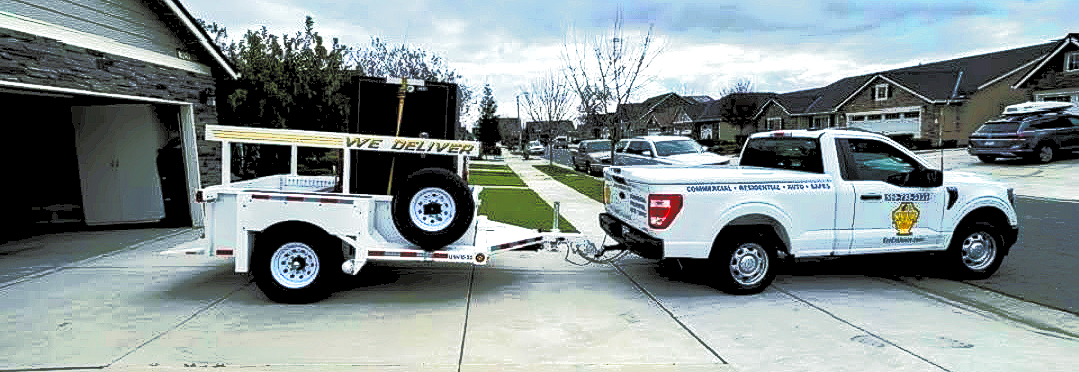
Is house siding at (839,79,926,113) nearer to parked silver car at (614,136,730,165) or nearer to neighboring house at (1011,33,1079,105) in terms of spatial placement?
neighboring house at (1011,33,1079,105)

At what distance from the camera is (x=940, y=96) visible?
40.6 m

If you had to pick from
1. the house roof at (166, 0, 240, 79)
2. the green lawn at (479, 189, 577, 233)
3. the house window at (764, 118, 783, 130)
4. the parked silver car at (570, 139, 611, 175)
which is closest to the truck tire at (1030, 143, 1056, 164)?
the parked silver car at (570, 139, 611, 175)

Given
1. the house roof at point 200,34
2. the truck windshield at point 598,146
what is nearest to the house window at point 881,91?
the truck windshield at point 598,146

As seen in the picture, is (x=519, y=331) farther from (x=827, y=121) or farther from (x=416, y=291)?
(x=827, y=121)

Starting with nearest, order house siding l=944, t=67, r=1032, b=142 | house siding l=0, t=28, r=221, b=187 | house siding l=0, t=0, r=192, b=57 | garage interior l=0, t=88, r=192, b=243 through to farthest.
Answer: house siding l=0, t=28, r=221, b=187 → house siding l=0, t=0, r=192, b=57 → garage interior l=0, t=88, r=192, b=243 → house siding l=944, t=67, r=1032, b=142

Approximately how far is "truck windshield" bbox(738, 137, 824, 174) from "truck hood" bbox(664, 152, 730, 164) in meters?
8.40

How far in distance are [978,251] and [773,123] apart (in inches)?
2092

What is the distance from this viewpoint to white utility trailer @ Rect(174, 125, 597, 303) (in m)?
6.04

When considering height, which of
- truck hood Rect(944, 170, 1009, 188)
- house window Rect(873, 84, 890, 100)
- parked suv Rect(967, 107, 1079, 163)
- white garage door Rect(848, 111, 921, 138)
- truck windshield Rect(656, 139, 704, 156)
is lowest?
truck hood Rect(944, 170, 1009, 188)

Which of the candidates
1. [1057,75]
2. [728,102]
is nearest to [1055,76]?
[1057,75]

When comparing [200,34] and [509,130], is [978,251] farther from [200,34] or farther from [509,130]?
[509,130]

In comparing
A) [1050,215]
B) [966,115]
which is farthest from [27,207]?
[966,115]

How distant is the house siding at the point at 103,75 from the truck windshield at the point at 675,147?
1170 centimetres

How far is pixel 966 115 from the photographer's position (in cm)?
4025
